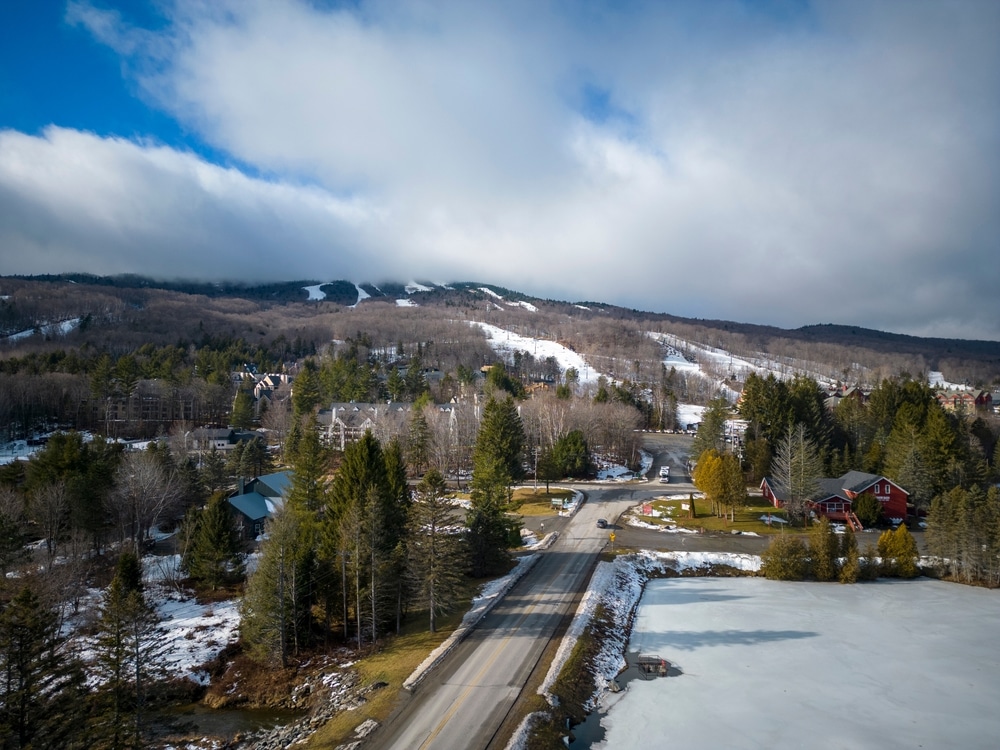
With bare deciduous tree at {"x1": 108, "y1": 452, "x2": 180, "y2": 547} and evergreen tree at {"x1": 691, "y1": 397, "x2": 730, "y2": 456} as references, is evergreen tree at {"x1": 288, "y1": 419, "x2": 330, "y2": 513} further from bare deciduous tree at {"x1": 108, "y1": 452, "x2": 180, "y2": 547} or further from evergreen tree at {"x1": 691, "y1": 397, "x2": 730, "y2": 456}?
evergreen tree at {"x1": 691, "y1": 397, "x2": 730, "y2": 456}

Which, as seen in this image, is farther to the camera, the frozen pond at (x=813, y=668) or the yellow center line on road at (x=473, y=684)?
the frozen pond at (x=813, y=668)

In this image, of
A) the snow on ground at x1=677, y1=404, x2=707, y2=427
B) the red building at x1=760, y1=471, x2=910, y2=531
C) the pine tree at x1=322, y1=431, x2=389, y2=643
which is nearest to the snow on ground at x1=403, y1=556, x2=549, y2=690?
the pine tree at x1=322, y1=431, x2=389, y2=643

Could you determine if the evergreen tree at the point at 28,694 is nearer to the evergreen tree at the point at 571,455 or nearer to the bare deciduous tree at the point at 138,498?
the bare deciduous tree at the point at 138,498

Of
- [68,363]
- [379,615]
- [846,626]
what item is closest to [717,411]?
[846,626]

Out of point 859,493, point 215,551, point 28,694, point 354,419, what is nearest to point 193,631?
point 215,551

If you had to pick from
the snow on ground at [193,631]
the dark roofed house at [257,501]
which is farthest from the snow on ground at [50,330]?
the snow on ground at [193,631]
